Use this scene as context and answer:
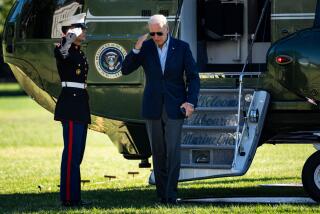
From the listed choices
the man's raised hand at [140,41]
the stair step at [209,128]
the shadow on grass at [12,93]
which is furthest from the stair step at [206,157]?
the shadow on grass at [12,93]

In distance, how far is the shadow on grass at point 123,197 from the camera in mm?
9906

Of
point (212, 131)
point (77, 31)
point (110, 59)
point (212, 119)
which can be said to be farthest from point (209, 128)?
point (77, 31)

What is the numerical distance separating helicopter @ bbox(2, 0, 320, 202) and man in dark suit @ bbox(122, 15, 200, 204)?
1.98ft

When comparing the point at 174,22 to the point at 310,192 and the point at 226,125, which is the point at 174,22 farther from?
the point at 310,192

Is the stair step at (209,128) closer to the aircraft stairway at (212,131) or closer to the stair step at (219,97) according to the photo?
the aircraft stairway at (212,131)

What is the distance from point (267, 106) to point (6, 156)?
8.70m

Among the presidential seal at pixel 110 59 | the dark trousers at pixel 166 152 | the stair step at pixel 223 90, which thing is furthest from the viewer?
the presidential seal at pixel 110 59

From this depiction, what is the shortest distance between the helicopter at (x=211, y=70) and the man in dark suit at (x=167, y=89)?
60 centimetres

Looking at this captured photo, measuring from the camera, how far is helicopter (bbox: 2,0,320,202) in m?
10.3

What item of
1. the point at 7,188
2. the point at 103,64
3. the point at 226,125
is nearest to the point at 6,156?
the point at 7,188

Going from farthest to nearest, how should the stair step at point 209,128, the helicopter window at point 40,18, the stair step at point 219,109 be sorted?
the helicopter window at point 40,18, the stair step at point 219,109, the stair step at point 209,128

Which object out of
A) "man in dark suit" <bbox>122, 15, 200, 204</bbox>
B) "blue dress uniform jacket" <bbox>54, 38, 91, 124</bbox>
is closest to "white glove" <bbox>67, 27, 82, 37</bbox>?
"blue dress uniform jacket" <bbox>54, 38, 91, 124</bbox>

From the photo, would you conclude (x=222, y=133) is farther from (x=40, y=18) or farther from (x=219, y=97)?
(x=40, y=18)

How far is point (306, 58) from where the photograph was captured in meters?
10.2
